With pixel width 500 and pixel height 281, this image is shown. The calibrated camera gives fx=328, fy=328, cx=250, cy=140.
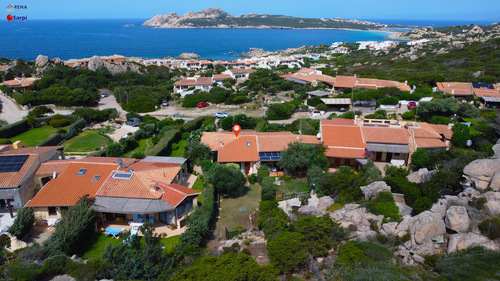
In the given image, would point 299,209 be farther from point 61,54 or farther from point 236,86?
point 61,54

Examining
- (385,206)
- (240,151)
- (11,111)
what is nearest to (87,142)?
(240,151)

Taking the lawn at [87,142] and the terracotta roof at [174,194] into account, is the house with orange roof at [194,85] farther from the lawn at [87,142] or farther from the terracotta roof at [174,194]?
the terracotta roof at [174,194]

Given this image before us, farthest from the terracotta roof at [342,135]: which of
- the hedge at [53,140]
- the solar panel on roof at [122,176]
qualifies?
the hedge at [53,140]

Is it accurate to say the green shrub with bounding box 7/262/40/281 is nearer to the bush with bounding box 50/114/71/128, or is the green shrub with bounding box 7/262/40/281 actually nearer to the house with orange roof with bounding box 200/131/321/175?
the house with orange roof with bounding box 200/131/321/175

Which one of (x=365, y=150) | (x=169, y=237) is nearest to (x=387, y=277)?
(x=169, y=237)

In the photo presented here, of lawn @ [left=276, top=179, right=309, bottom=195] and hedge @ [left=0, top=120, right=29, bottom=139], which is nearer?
lawn @ [left=276, top=179, right=309, bottom=195]

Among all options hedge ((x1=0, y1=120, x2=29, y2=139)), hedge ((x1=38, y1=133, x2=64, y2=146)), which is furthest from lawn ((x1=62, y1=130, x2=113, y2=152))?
hedge ((x1=0, y1=120, x2=29, y2=139))

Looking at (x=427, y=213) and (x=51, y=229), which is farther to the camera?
(x=51, y=229)
